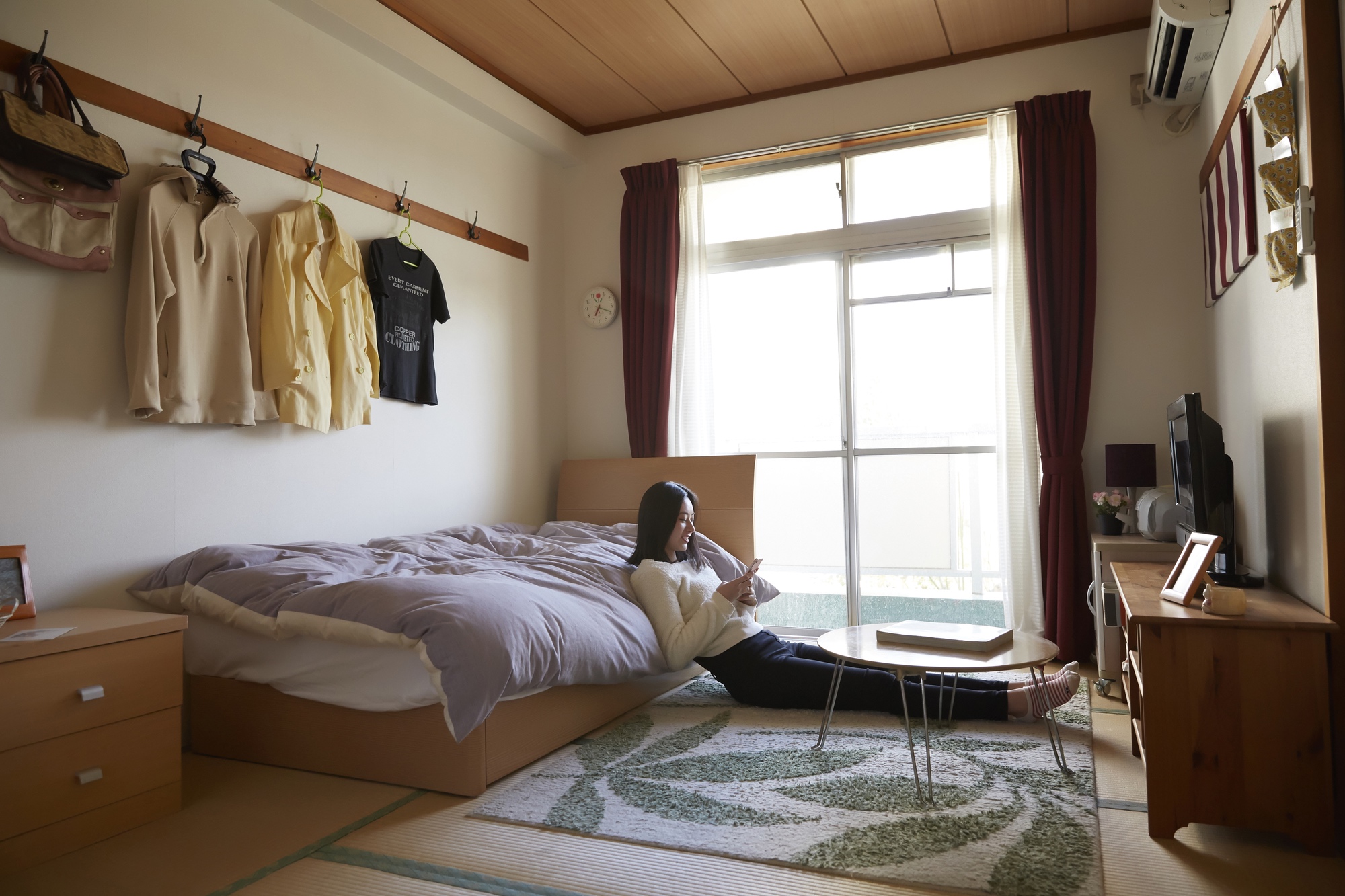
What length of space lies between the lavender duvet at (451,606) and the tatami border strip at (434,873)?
1.03ft

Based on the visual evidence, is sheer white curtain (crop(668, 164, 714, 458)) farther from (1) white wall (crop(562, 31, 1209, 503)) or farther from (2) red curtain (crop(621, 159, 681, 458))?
(1) white wall (crop(562, 31, 1209, 503))

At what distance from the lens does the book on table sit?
89.7 inches

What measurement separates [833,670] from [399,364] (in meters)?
2.25

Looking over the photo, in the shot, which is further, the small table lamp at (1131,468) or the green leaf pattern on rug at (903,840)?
the small table lamp at (1131,468)

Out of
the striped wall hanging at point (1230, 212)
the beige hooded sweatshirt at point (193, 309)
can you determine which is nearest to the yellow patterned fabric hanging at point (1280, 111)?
the striped wall hanging at point (1230, 212)

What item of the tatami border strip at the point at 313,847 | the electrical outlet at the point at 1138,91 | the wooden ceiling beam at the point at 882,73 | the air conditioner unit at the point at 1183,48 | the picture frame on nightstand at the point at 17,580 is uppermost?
the wooden ceiling beam at the point at 882,73

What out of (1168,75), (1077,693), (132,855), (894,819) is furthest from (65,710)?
(1168,75)

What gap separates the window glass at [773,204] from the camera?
4.57 m

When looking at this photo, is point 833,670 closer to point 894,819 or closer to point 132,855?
point 894,819

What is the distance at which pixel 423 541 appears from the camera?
345 cm

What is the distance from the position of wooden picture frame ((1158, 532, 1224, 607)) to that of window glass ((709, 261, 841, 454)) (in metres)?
2.30

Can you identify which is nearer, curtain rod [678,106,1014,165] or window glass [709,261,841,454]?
curtain rod [678,106,1014,165]

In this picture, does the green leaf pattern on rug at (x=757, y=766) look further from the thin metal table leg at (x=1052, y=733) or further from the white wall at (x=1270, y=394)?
the white wall at (x=1270, y=394)

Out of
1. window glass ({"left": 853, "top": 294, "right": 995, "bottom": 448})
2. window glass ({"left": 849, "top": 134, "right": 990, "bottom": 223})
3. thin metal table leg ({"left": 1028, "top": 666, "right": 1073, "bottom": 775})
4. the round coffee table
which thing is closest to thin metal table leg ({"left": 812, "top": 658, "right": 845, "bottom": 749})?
the round coffee table
